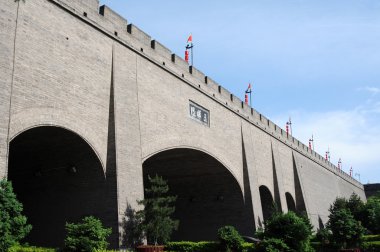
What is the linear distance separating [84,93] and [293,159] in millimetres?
25008

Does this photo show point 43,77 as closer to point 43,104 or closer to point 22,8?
point 43,104

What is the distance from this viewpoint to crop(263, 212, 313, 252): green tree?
1448 centimetres

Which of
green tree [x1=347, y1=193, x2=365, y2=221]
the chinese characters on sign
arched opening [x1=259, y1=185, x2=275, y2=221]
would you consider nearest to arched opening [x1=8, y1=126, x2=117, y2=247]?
the chinese characters on sign

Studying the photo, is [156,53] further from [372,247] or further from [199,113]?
[372,247]

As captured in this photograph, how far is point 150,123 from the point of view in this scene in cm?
1702

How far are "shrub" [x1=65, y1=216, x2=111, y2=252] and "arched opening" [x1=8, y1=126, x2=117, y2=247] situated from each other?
6.85ft

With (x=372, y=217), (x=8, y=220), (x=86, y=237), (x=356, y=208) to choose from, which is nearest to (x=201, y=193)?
(x=372, y=217)

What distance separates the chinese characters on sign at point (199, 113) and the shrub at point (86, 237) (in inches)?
405

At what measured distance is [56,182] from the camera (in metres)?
15.1

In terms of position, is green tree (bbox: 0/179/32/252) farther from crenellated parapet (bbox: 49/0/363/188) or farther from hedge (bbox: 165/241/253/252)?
hedge (bbox: 165/241/253/252)

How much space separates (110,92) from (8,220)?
6891mm

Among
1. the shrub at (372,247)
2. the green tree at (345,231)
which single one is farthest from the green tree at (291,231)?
the shrub at (372,247)

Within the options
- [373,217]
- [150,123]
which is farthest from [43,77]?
[373,217]

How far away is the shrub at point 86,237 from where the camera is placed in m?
10.8
